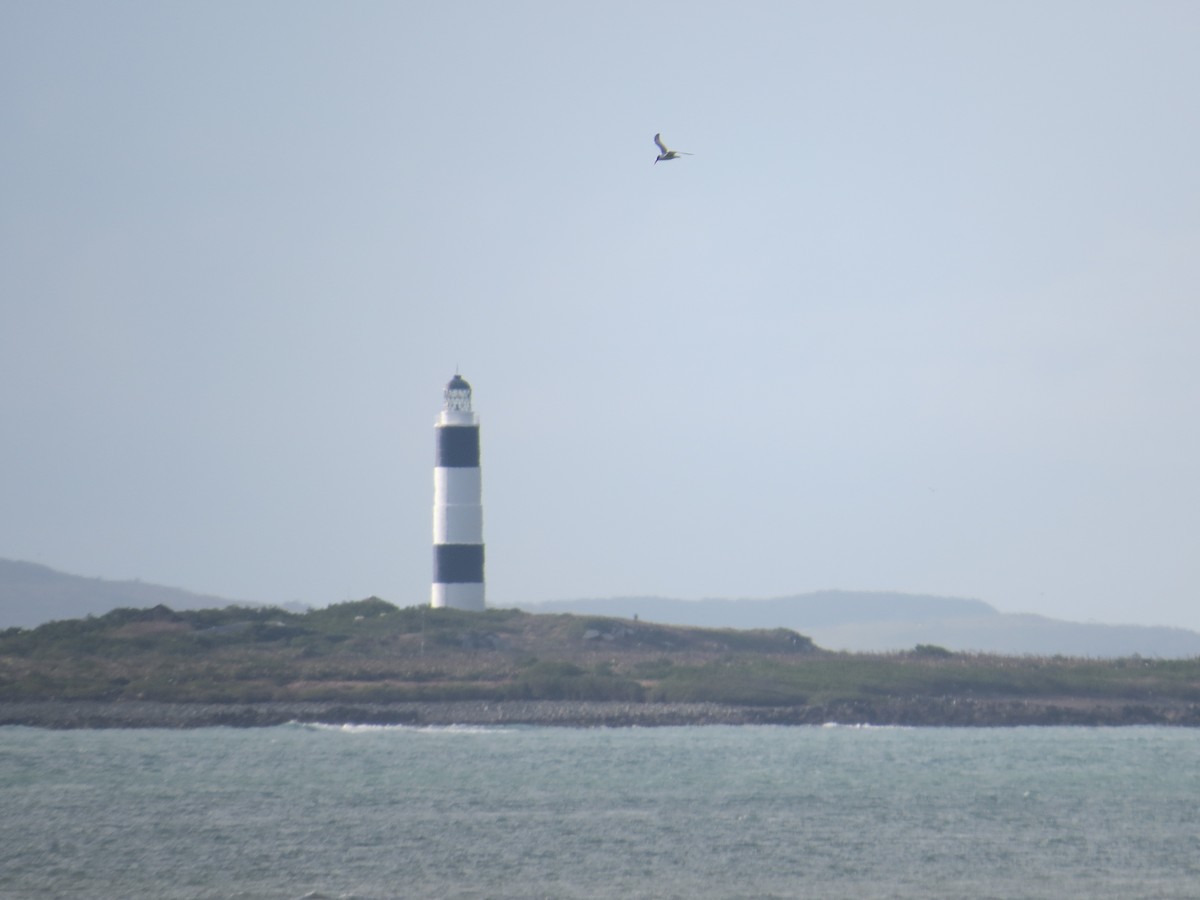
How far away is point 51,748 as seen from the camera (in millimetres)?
44812

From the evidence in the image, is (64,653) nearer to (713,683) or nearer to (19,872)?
(713,683)

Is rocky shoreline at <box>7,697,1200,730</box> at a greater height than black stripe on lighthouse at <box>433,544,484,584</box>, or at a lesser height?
lesser

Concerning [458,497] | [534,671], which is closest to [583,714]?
[534,671]

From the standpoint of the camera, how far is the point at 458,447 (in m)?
64.8

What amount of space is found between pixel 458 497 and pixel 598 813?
29634mm

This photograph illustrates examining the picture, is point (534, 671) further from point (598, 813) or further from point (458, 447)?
point (598, 813)

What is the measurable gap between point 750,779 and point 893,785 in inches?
132

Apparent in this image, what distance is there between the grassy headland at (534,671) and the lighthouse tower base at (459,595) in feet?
1.92

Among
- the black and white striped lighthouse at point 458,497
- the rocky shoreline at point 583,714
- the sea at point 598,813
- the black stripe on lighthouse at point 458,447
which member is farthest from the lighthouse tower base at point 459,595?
the sea at point 598,813

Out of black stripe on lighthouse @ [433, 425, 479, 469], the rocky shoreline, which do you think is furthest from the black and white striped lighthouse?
the rocky shoreline

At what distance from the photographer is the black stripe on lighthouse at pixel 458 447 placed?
212 feet

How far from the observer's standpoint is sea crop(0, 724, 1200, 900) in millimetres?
28281

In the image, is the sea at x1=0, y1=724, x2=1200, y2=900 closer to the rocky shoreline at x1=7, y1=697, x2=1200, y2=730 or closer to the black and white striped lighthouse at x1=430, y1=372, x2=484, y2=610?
the rocky shoreline at x1=7, y1=697, x2=1200, y2=730

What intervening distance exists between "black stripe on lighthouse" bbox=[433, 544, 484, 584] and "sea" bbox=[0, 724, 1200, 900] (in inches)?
610
